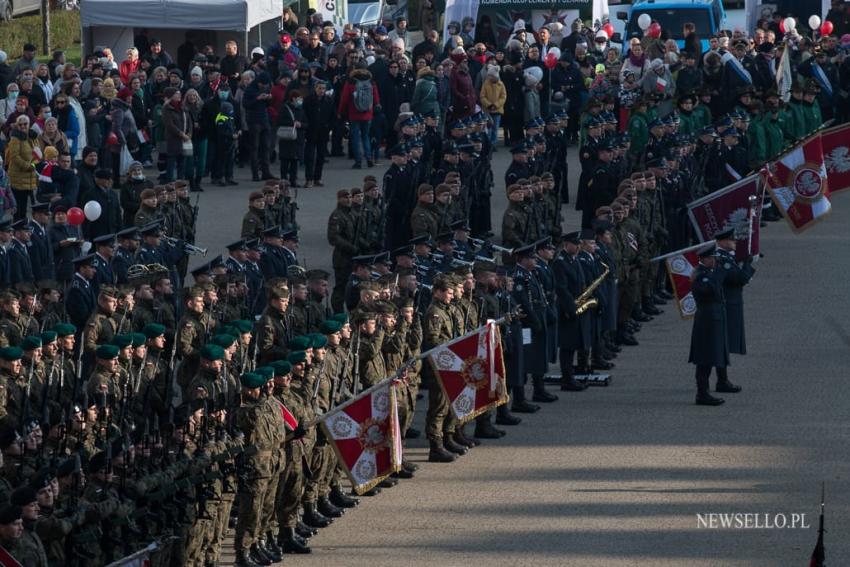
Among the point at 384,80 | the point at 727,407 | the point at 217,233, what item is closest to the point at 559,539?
the point at 727,407

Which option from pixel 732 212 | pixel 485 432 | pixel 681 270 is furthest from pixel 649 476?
pixel 732 212

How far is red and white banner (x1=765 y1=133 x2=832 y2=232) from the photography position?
25.2 meters

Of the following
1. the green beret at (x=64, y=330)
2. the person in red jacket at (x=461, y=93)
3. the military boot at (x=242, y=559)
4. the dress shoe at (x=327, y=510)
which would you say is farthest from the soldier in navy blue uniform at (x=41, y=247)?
the person in red jacket at (x=461, y=93)

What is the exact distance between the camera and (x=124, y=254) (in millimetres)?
20516

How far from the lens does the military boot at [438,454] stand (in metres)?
17.8

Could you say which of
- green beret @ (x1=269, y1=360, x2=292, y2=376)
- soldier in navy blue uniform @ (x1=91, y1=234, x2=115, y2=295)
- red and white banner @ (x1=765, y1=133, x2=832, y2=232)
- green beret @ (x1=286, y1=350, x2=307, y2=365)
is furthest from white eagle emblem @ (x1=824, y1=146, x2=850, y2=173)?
green beret @ (x1=269, y1=360, x2=292, y2=376)

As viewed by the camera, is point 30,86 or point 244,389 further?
point 30,86

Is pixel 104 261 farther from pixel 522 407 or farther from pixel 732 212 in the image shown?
pixel 732 212

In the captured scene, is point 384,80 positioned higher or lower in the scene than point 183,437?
higher

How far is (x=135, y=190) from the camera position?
23.8 metres

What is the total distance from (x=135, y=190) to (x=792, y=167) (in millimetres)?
7824

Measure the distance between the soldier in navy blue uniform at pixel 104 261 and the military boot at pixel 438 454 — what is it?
385 cm

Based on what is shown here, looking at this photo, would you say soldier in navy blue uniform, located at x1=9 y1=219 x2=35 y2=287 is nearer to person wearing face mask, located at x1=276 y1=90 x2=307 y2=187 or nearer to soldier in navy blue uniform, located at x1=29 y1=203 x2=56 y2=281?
soldier in navy blue uniform, located at x1=29 y1=203 x2=56 y2=281

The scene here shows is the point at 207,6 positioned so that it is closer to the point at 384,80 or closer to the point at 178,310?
the point at 384,80
